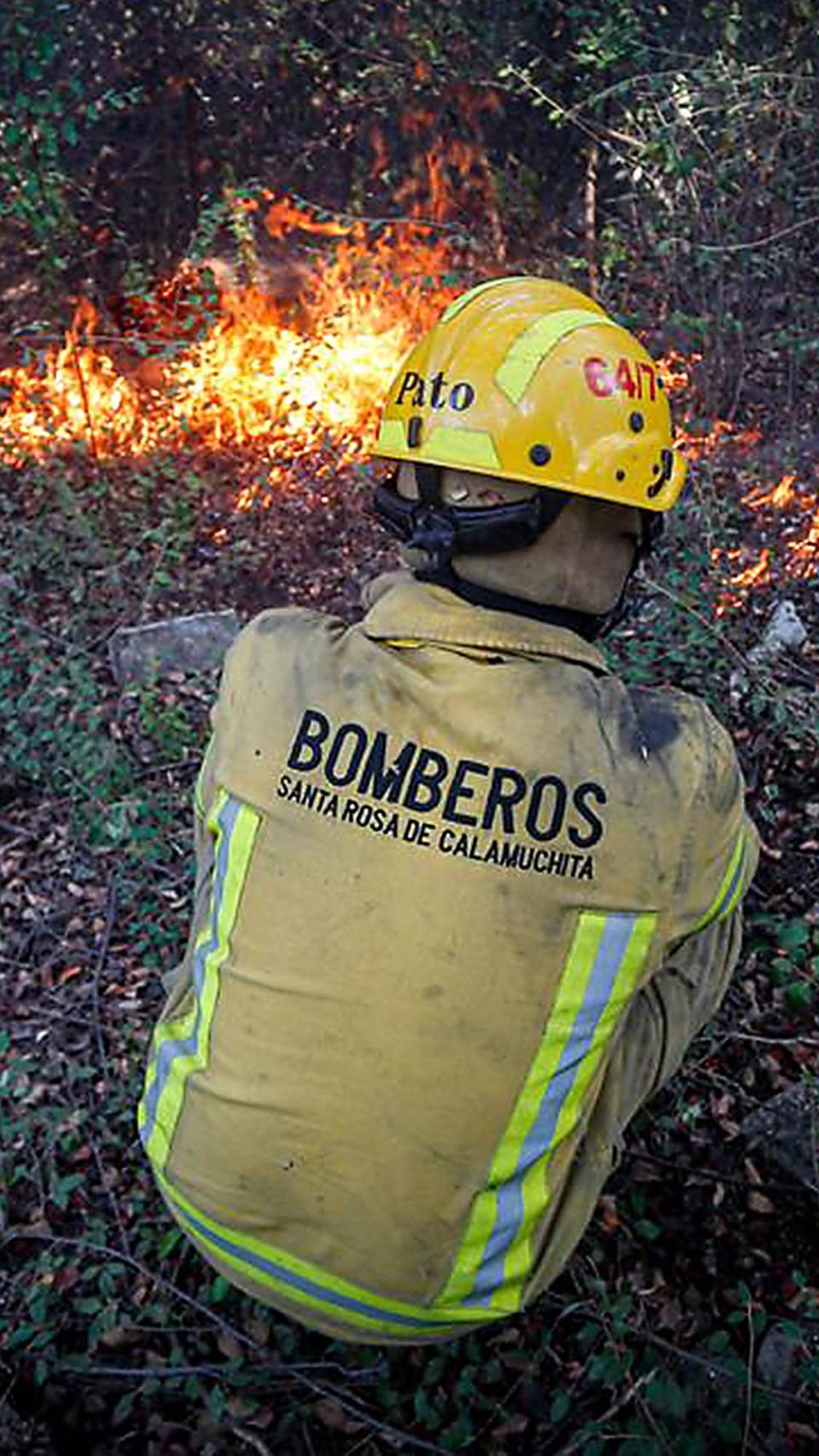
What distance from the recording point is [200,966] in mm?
1966

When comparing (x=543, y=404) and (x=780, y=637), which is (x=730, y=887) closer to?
(x=543, y=404)

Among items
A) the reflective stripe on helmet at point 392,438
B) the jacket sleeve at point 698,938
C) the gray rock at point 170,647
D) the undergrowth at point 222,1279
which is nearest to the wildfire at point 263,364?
the gray rock at point 170,647

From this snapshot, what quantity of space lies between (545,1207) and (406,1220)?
0.27 m

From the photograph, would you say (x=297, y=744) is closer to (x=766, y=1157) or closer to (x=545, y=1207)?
(x=545, y=1207)

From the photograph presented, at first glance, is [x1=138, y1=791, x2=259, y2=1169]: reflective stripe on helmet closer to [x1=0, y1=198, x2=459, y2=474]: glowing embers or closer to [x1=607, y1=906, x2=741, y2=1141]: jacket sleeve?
[x1=607, y1=906, x2=741, y2=1141]: jacket sleeve

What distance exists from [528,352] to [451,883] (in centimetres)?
95

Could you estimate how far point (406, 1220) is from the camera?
179cm

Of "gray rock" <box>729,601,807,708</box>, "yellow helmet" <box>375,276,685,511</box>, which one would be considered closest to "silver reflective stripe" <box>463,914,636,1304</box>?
"yellow helmet" <box>375,276,685,511</box>

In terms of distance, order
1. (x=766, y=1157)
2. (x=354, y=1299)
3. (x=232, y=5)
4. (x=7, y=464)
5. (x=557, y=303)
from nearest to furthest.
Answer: (x=354, y=1299) → (x=557, y=303) → (x=766, y=1157) → (x=7, y=464) → (x=232, y=5)

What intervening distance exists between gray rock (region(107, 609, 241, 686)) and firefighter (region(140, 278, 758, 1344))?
2835mm

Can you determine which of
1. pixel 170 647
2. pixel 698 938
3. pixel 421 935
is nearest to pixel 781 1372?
pixel 698 938

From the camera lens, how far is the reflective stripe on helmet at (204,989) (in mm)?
1853

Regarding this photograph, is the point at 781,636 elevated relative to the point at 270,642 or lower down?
lower down

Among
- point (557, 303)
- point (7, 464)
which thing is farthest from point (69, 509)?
point (557, 303)
